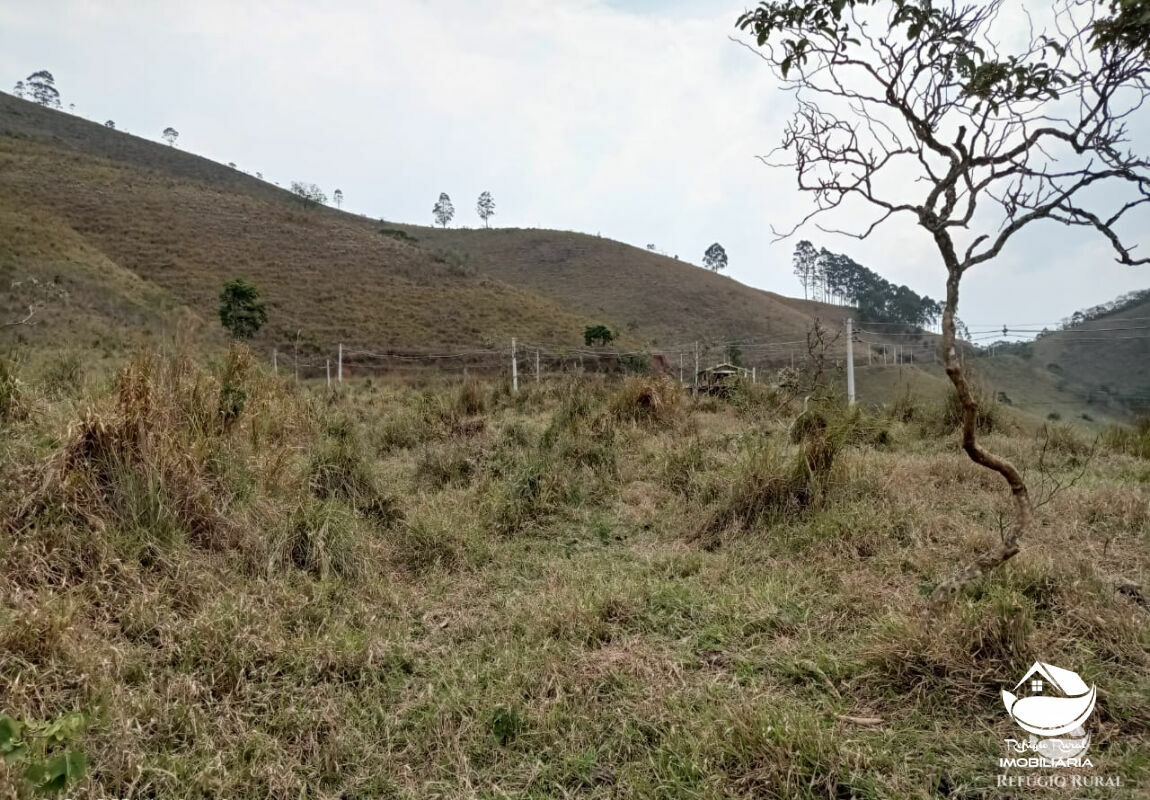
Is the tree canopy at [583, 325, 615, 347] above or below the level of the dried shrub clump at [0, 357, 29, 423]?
above

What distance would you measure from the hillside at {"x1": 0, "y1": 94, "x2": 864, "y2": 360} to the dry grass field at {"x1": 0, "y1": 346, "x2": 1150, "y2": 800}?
1246cm

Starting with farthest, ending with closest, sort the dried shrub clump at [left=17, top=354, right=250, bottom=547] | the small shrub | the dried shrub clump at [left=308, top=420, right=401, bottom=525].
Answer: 1. the dried shrub clump at [left=308, top=420, right=401, bottom=525]
2. the small shrub
3. the dried shrub clump at [left=17, top=354, right=250, bottom=547]

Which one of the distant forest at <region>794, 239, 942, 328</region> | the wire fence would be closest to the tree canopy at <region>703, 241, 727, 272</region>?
the distant forest at <region>794, 239, 942, 328</region>

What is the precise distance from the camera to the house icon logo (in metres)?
1.87

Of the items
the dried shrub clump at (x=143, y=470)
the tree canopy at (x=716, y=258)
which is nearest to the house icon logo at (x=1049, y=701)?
the dried shrub clump at (x=143, y=470)

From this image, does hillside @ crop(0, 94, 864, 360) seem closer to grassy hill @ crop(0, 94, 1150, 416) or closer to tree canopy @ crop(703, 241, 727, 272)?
grassy hill @ crop(0, 94, 1150, 416)

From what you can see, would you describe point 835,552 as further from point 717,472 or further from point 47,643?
point 47,643

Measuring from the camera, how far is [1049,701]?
6.38ft

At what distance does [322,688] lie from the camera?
2287 millimetres

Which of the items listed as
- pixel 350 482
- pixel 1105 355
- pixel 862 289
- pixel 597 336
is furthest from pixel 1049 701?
pixel 862 289

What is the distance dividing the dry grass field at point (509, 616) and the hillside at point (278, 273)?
12462 mm

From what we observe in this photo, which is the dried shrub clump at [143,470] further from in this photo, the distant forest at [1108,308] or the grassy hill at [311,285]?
the distant forest at [1108,308]

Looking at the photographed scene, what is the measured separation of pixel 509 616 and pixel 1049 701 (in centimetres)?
214

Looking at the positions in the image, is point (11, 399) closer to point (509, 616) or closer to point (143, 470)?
point (143, 470)
